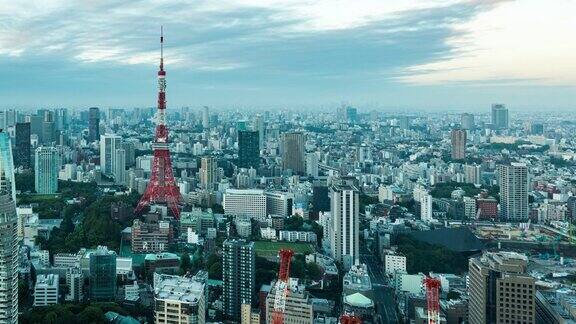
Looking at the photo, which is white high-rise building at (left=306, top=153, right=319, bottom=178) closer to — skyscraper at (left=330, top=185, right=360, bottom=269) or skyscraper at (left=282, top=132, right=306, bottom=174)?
skyscraper at (left=282, top=132, right=306, bottom=174)

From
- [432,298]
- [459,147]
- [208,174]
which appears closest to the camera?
[432,298]

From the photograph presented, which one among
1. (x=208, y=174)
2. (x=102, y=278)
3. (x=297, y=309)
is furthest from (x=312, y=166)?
(x=297, y=309)

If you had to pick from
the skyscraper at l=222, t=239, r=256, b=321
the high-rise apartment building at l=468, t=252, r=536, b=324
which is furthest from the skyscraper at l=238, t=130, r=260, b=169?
the high-rise apartment building at l=468, t=252, r=536, b=324

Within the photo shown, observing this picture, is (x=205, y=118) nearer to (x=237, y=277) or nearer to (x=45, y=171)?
(x=45, y=171)

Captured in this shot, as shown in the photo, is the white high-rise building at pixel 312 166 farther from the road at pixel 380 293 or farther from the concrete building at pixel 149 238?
the concrete building at pixel 149 238

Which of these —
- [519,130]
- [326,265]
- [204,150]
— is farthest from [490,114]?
[326,265]
